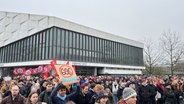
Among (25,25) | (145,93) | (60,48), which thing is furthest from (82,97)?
(25,25)

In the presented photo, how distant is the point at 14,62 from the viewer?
127 ft

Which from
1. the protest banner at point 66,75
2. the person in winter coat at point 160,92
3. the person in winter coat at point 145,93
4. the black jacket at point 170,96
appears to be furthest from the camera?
the person in winter coat at point 160,92

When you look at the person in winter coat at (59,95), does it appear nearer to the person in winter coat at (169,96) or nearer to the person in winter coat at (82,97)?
the person in winter coat at (82,97)

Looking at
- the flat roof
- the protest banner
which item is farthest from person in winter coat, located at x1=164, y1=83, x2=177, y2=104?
the flat roof

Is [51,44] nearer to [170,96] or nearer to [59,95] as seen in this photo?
[170,96]

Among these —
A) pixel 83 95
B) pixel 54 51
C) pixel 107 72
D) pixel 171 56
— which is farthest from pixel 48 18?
pixel 83 95

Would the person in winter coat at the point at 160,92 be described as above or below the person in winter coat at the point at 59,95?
below

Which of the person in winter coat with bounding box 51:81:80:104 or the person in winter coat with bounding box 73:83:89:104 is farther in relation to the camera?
the person in winter coat with bounding box 73:83:89:104

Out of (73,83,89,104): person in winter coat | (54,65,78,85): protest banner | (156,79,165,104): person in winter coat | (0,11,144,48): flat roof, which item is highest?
(0,11,144,48): flat roof

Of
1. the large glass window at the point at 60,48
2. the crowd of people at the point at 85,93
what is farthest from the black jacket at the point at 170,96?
the large glass window at the point at 60,48

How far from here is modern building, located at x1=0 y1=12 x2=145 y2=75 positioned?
113 ft

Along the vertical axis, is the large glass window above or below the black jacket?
above

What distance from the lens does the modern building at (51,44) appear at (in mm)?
34562

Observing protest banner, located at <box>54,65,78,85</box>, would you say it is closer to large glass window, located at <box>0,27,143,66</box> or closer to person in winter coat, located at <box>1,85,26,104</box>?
person in winter coat, located at <box>1,85,26,104</box>
